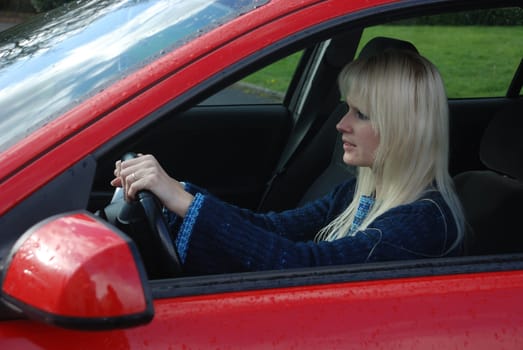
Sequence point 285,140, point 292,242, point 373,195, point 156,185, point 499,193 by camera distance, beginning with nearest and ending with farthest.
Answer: point 156,185, point 292,242, point 373,195, point 499,193, point 285,140

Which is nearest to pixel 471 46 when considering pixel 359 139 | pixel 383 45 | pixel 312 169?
pixel 312 169

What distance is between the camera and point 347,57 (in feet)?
11.7

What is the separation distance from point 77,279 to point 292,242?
70cm

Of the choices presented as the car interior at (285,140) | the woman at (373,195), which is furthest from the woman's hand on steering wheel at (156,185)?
the car interior at (285,140)

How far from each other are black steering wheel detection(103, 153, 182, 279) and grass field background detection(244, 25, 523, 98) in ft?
5.15

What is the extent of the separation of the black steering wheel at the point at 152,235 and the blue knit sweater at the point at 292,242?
3cm

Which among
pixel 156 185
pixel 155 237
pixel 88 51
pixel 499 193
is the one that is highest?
pixel 88 51

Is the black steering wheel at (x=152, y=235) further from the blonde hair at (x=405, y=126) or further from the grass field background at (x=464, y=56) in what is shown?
the grass field background at (x=464, y=56)

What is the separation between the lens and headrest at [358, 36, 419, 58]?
2.31m

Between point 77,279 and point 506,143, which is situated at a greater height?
point 77,279

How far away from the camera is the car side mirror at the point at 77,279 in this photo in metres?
1.27

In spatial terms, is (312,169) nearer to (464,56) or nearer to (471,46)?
(464,56)

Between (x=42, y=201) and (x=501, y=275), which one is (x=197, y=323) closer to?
(x=42, y=201)

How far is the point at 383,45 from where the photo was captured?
8.14ft
